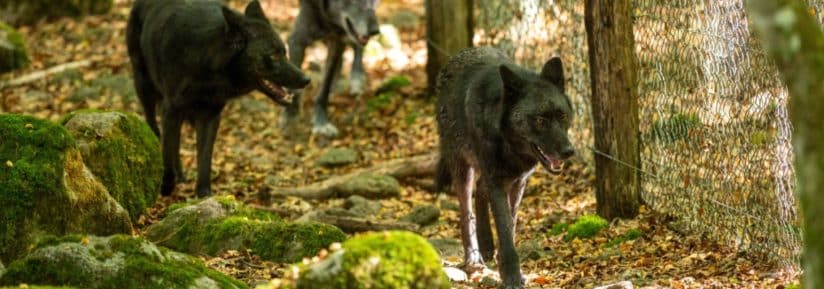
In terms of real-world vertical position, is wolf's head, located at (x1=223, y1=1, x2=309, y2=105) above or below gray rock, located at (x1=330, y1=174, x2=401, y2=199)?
above

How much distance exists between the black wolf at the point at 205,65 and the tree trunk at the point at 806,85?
6.45 m

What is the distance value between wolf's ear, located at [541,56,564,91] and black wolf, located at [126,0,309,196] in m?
3.37

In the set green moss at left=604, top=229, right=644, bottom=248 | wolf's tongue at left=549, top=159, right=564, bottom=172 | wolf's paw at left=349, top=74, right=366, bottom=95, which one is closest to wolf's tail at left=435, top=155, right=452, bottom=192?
green moss at left=604, top=229, right=644, bottom=248

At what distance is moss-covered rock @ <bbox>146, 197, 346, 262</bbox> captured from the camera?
7781mm

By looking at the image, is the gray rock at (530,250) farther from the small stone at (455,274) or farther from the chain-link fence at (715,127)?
the chain-link fence at (715,127)

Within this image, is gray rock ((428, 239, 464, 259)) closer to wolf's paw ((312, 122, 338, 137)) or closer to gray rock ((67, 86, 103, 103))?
wolf's paw ((312, 122, 338, 137))

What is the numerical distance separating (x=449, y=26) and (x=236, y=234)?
622cm

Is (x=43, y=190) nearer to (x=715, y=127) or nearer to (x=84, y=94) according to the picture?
(x=715, y=127)

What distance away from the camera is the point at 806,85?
165 inches

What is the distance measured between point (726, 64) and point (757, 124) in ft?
1.68

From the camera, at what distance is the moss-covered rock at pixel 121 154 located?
29.2 ft

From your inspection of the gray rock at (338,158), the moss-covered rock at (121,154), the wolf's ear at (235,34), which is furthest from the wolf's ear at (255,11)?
the gray rock at (338,158)

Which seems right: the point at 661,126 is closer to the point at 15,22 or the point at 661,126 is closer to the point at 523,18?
the point at 523,18

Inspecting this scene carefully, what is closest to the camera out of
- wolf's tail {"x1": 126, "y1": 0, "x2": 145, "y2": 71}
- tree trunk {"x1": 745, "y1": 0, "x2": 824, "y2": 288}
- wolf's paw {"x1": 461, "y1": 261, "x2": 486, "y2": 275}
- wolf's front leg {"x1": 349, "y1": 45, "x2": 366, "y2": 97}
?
tree trunk {"x1": 745, "y1": 0, "x2": 824, "y2": 288}
